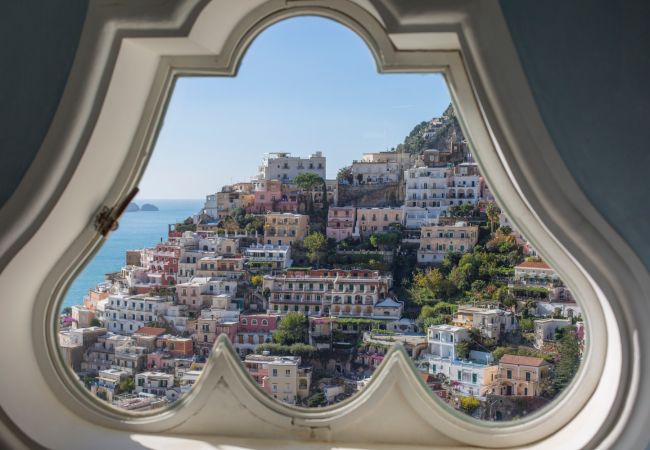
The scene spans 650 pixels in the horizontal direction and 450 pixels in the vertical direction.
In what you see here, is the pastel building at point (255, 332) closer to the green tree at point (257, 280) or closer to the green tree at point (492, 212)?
the green tree at point (257, 280)

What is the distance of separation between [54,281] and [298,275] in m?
0.57

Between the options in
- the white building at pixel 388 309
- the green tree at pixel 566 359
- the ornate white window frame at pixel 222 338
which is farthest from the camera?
the white building at pixel 388 309

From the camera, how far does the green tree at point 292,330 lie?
152 cm

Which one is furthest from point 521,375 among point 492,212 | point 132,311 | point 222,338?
point 132,311

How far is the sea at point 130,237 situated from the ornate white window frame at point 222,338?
6 cm

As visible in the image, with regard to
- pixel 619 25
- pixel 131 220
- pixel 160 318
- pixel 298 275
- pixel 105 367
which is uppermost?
pixel 619 25

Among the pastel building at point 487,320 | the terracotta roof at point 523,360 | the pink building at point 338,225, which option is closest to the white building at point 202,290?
the pink building at point 338,225

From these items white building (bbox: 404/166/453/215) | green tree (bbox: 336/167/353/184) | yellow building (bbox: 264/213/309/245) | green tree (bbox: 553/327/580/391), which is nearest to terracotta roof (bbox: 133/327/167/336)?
yellow building (bbox: 264/213/309/245)

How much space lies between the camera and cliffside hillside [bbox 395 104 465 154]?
144 centimetres

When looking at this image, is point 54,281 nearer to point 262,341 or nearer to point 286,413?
point 262,341

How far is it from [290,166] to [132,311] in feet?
1.78

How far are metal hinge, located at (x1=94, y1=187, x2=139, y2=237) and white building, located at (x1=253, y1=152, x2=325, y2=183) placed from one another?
34 centimetres

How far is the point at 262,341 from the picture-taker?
1.52 m

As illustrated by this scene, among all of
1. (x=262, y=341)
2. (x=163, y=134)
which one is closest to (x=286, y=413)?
(x=262, y=341)
